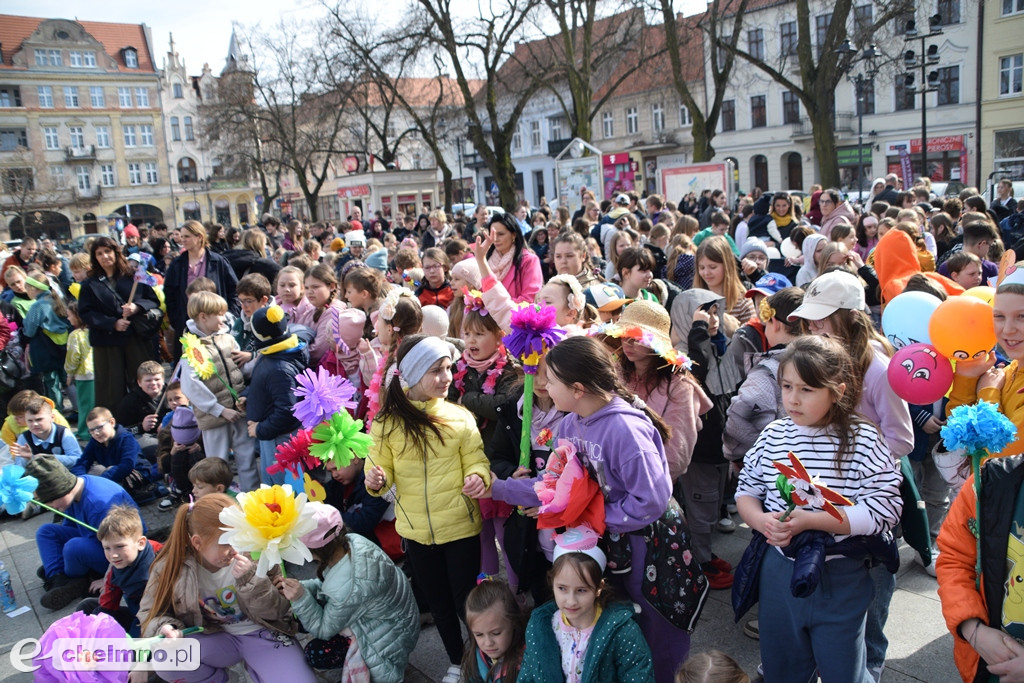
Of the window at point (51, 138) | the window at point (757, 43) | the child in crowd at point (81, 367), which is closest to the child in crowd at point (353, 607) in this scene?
the child in crowd at point (81, 367)

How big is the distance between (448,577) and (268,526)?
3.67 ft

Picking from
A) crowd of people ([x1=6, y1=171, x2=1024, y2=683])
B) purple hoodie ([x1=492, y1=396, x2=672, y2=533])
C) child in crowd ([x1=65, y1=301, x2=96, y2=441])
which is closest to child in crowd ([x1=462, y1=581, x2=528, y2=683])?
crowd of people ([x1=6, y1=171, x2=1024, y2=683])

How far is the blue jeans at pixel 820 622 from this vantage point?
2385 mm

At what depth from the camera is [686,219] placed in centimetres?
810

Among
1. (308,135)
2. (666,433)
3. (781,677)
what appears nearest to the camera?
(781,677)

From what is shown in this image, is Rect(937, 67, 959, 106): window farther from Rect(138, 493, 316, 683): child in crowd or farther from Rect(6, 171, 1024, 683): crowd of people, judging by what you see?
Rect(138, 493, 316, 683): child in crowd

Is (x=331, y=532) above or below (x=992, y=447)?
below

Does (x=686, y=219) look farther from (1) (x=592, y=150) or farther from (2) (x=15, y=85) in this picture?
(2) (x=15, y=85)

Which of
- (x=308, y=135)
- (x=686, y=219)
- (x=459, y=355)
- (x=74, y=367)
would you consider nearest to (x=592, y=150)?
(x=686, y=219)

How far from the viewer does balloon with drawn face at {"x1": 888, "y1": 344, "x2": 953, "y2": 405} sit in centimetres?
282

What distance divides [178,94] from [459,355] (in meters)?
78.3

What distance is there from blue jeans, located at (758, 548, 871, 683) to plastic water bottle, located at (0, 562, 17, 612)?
15.4 ft

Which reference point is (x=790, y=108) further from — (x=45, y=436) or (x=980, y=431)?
(x=980, y=431)

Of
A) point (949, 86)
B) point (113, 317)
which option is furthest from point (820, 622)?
point (949, 86)
